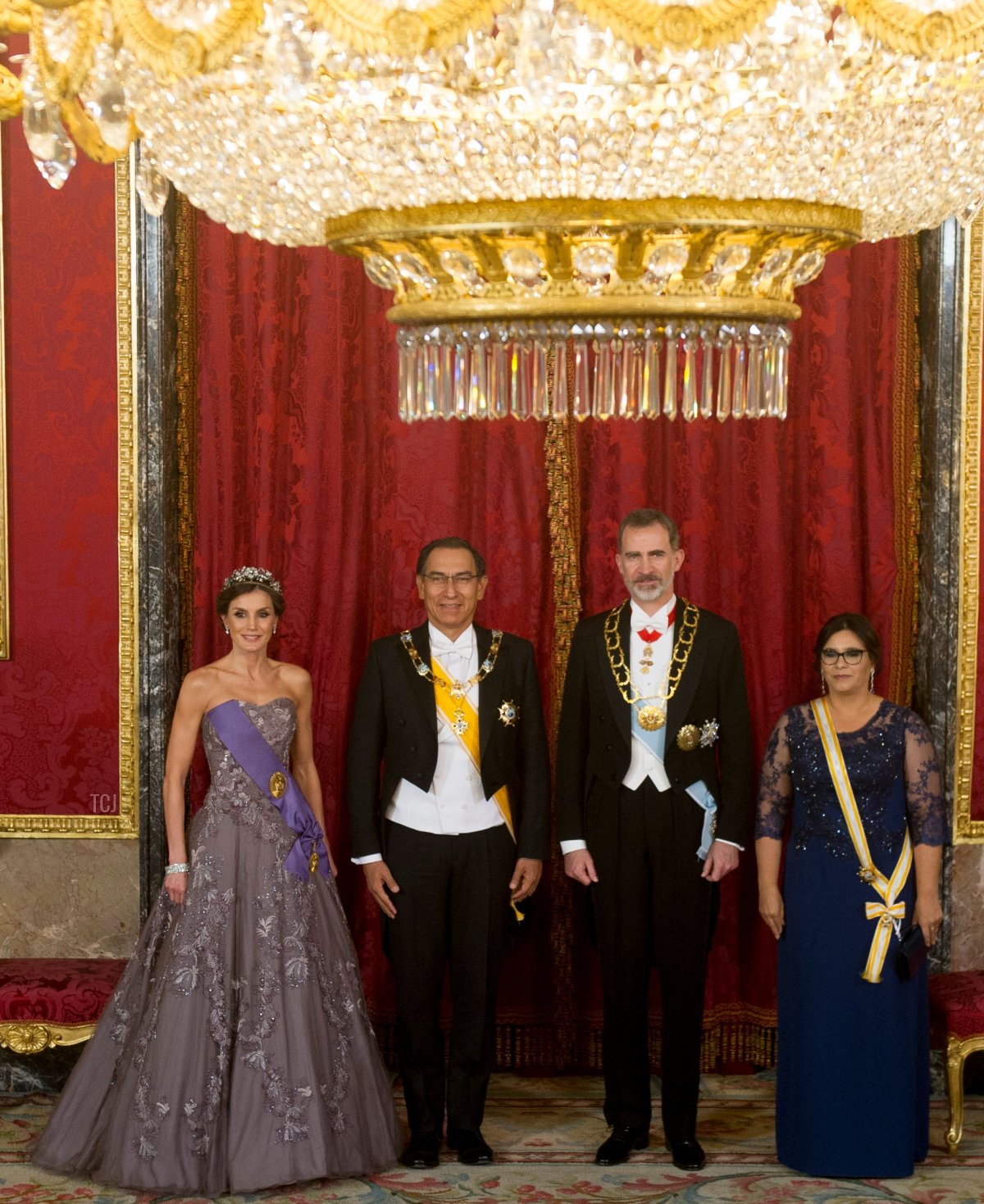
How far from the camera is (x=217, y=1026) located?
3.74 m

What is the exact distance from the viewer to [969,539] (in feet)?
14.5

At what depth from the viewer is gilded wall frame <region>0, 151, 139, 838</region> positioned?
4.36 m

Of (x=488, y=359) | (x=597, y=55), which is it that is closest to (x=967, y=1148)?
(x=488, y=359)

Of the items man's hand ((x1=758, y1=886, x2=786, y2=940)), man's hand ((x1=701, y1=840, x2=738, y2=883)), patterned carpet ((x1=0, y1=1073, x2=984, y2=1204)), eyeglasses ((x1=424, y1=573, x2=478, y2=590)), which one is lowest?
patterned carpet ((x1=0, y1=1073, x2=984, y2=1204))

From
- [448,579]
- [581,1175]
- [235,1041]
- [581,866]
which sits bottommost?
[581,1175]

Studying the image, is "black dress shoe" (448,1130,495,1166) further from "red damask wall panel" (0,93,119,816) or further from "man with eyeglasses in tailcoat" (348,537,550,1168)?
"red damask wall panel" (0,93,119,816)

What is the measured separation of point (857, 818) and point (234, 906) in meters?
1.46

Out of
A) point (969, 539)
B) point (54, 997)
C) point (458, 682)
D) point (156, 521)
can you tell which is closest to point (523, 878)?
point (458, 682)

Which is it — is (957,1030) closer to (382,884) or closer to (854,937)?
(854,937)

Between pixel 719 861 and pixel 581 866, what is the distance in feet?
1.08

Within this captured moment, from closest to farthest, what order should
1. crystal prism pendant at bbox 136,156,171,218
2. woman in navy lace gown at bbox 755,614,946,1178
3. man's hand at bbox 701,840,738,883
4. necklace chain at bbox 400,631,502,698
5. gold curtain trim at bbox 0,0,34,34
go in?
gold curtain trim at bbox 0,0,34,34 → crystal prism pendant at bbox 136,156,171,218 → woman in navy lace gown at bbox 755,614,946,1178 → man's hand at bbox 701,840,738,883 → necklace chain at bbox 400,631,502,698

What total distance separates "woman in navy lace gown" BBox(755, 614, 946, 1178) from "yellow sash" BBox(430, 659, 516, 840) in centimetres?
70

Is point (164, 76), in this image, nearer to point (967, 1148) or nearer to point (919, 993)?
point (919, 993)

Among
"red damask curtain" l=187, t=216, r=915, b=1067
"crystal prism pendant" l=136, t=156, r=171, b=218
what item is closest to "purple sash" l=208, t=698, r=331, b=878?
"red damask curtain" l=187, t=216, r=915, b=1067
